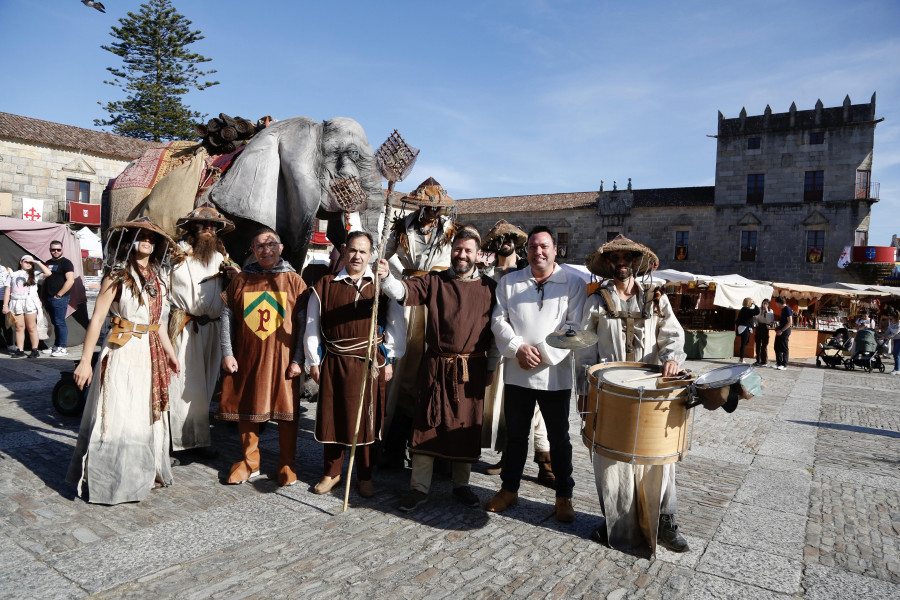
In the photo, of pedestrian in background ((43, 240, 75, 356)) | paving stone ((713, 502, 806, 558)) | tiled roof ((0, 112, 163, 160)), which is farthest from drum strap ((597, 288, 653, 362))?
tiled roof ((0, 112, 163, 160))

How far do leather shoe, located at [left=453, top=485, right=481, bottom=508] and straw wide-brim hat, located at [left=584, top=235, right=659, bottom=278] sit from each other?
1.65m

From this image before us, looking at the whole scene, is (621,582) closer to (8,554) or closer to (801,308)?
(8,554)

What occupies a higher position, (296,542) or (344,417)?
(344,417)

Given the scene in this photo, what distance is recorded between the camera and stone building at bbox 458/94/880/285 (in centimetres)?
3269

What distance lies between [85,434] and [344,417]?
159cm

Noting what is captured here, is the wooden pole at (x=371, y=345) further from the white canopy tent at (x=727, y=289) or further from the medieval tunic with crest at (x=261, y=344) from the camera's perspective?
the white canopy tent at (x=727, y=289)

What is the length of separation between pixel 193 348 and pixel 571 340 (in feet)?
9.66

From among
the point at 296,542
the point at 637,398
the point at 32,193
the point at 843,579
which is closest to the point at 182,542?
the point at 296,542

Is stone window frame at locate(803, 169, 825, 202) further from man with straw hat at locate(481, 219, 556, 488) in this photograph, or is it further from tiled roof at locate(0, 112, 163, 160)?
man with straw hat at locate(481, 219, 556, 488)

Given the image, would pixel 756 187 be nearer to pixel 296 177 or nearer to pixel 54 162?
pixel 296 177

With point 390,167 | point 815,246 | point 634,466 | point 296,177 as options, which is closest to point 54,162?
point 296,177

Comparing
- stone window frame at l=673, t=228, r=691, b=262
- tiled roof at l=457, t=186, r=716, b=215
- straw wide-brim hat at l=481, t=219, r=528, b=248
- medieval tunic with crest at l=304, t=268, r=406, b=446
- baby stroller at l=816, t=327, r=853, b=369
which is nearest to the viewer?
medieval tunic with crest at l=304, t=268, r=406, b=446

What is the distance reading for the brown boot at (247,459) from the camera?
4125 millimetres

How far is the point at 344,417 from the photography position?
3947 mm
